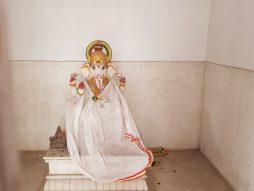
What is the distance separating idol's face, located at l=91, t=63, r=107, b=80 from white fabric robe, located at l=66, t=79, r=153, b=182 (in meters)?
0.16

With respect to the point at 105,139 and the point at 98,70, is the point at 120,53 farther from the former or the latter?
the point at 105,139

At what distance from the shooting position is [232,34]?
3.25 meters

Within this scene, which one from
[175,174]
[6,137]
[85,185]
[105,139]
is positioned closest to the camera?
[6,137]

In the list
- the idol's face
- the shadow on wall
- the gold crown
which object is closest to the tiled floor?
the idol's face

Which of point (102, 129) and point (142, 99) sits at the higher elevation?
point (142, 99)

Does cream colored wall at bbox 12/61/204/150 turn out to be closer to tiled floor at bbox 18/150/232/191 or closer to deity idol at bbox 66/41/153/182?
tiled floor at bbox 18/150/232/191

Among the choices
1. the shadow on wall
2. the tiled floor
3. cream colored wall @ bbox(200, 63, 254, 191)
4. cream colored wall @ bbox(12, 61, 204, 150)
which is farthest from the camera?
cream colored wall @ bbox(12, 61, 204, 150)

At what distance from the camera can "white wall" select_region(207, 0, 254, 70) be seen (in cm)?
287

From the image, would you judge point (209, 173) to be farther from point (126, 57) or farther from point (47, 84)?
point (47, 84)

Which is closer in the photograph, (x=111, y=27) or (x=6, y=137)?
(x=6, y=137)

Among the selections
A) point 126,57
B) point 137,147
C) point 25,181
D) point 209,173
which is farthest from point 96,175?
point 126,57

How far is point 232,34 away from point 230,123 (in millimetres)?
1068

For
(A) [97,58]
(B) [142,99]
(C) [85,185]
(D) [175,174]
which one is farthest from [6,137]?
(B) [142,99]

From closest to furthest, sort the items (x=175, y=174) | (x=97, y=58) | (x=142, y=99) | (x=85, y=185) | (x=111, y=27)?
(x=85, y=185), (x=97, y=58), (x=175, y=174), (x=111, y=27), (x=142, y=99)
